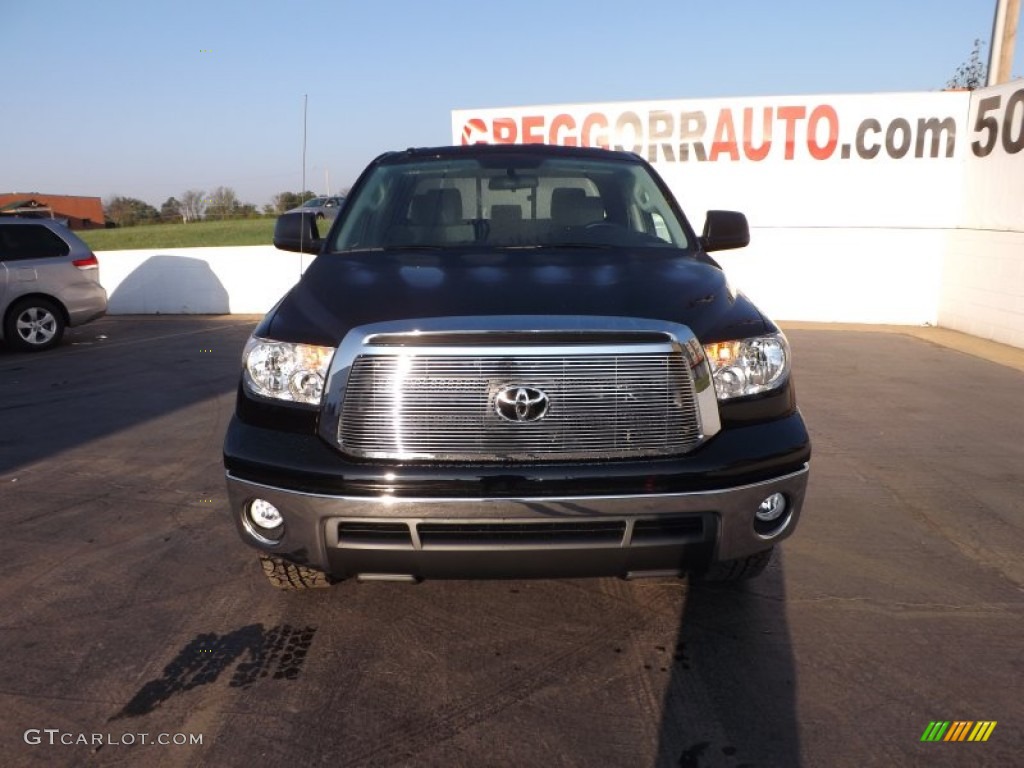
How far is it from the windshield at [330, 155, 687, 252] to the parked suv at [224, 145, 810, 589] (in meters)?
0.97

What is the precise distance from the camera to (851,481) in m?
5.07

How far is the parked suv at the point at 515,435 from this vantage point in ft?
8.52

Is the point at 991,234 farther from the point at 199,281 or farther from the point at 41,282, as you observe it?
the point at 199,281

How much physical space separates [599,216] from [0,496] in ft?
12.6

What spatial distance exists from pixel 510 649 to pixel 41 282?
983 centimetres

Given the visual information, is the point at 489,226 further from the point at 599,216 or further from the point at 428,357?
the point at 428,357

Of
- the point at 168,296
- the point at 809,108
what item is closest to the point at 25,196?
the point at 168,296

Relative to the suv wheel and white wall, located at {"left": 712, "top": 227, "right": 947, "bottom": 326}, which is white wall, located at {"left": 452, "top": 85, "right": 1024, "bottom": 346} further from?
the suv wheel

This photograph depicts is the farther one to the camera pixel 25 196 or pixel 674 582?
pixel 25 196

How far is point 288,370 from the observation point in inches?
112

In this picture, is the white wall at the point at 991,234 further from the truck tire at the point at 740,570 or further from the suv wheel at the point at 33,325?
the suv wheel at the point at 33,325

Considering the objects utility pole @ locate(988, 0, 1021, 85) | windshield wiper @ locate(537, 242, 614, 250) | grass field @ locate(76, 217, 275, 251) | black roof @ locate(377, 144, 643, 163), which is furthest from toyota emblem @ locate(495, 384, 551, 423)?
grass field @ locate(76, 217, 275, 251)

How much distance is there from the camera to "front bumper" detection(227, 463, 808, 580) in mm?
2574

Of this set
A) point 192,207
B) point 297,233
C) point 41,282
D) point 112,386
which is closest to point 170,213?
point 192,207
